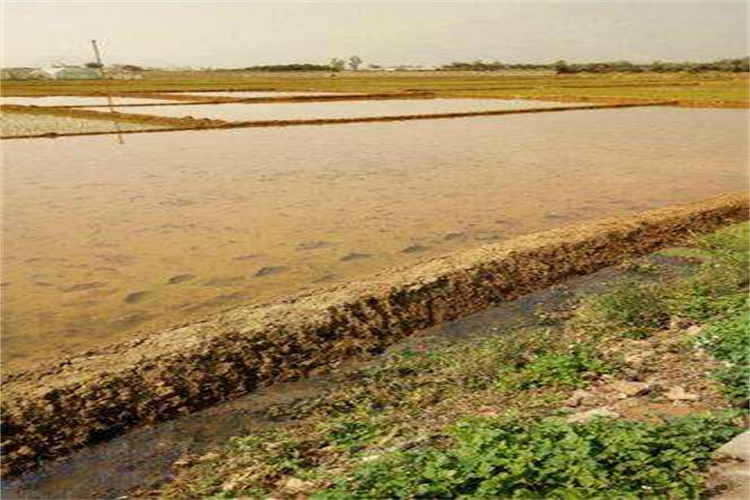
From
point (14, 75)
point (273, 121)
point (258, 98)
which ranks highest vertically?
point (14, 75)

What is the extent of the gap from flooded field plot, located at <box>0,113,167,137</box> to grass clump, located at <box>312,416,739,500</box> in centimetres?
1883

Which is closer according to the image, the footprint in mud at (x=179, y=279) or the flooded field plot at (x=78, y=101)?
the footprint in mud at (x=179, y=279)

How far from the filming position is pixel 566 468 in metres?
A: 2.94

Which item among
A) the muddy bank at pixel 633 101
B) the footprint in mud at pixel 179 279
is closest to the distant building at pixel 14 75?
the muddy bank at pixel 633 101

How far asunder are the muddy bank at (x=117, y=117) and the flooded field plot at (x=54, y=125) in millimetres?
595

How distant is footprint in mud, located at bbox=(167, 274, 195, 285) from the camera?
6270 millimetres

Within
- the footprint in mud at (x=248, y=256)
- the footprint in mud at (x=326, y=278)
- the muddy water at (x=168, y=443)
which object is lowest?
the muddy water at (x=168, y=443)

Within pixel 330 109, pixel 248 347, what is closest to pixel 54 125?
pixel 330 109

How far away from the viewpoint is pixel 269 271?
21.6 ft

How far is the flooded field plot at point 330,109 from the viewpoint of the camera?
2578 cm

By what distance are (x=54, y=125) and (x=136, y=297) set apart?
18.2m

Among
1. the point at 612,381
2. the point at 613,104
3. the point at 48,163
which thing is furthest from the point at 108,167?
the point at 613,104

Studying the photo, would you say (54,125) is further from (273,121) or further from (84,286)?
(84,286)

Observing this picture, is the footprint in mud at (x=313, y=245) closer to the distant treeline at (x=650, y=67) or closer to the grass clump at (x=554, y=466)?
the grass clump at (x=554, y=466)
